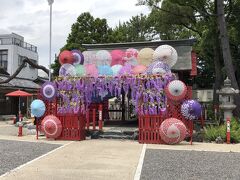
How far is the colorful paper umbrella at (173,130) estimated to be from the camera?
1469cm

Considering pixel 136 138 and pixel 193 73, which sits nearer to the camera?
pixel 136 138

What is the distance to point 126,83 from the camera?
16.0 metres

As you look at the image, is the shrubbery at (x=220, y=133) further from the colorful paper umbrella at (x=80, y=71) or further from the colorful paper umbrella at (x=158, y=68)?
the colorful paper umbrella at (x=80, y=71)

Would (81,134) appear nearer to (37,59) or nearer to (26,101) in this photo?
(26,101)

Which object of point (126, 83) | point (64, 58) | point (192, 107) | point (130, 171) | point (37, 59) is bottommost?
point (130, 171)

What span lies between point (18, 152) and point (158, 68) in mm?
6820

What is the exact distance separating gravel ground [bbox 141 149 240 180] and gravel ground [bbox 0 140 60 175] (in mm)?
3497

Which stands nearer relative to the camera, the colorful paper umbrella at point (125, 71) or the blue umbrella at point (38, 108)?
the colorful paper umbrella at point (125, 71)

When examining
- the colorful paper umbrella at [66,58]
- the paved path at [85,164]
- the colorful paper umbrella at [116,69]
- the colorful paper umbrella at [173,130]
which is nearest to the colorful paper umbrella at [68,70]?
the colorful paper umbrella at [66,58]

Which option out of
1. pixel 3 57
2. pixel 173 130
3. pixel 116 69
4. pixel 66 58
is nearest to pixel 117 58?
pixel 116 69

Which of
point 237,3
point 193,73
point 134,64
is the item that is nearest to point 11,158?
point 134,64

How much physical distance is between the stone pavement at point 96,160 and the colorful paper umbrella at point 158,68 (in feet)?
10.2

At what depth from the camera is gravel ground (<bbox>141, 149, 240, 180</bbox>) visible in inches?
352

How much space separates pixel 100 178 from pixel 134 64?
10.3 metres
